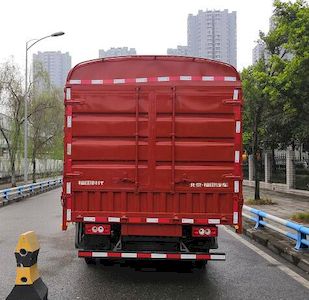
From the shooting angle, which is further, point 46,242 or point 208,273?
point 46,242

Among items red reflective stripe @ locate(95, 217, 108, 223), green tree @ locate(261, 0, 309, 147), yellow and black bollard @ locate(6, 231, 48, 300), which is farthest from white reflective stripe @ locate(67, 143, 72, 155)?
green tree @ locate(261, 0, 309, 147)

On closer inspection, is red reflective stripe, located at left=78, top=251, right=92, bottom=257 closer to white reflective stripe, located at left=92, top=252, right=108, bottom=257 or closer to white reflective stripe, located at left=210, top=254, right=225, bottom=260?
white reflective stripe, located at left=92, top=252, right=108, bottom=257

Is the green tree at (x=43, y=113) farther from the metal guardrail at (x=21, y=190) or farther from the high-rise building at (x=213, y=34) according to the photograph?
the high-rise building at (x=213, y=34)

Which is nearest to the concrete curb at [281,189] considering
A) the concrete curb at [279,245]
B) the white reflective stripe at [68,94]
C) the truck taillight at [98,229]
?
the concrete curb at [279,245]

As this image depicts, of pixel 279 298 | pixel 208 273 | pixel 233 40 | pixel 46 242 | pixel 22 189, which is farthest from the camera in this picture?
pixel 233 40

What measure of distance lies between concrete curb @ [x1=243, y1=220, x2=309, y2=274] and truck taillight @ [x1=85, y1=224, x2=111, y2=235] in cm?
338

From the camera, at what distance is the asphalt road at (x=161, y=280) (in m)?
6.04

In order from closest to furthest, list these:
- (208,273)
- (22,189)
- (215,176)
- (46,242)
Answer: (215,176)
(208,273)
(46,242)
(22,189)

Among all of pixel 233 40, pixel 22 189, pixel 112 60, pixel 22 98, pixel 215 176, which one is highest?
pixel 233 40

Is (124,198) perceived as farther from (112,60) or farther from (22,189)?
(22,189)

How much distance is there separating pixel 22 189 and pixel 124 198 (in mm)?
20938

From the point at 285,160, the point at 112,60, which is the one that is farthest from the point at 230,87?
the point at 285,160

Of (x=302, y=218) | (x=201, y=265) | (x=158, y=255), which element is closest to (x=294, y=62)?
(x=302, y=218)

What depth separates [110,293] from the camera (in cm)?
605
